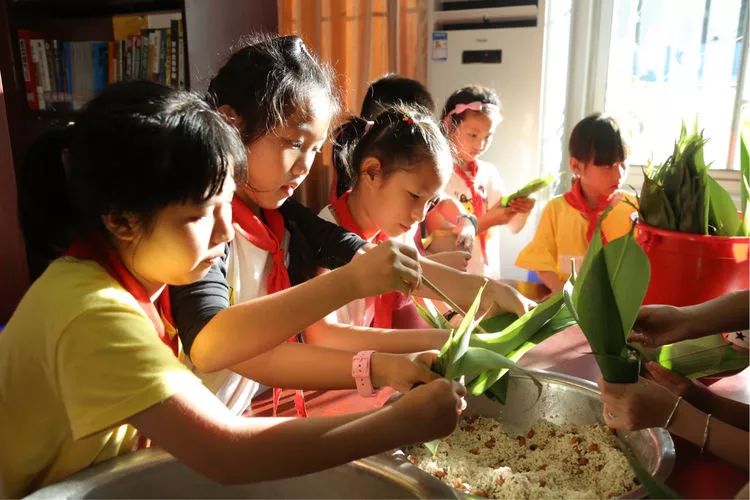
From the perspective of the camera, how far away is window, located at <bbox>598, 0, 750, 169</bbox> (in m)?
2.80

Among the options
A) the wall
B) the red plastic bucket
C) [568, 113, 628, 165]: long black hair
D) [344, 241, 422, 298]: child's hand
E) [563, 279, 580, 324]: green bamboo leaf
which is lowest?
the wall

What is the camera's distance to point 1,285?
9.00ft

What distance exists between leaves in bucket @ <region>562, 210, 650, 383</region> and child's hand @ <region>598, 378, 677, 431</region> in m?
0.03

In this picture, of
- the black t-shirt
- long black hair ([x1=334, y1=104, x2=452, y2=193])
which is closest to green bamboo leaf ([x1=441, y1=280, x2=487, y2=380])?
the black t-shirt

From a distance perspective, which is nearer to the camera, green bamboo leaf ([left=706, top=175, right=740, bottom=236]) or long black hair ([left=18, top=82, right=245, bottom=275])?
long black hair ([left=18, top=82, right=245, bottom=275])

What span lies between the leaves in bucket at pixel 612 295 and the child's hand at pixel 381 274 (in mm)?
247

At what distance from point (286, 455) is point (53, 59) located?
3.13m

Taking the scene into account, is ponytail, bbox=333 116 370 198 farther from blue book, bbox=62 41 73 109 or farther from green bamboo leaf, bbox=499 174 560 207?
blue book, bbox=62 41 73 109

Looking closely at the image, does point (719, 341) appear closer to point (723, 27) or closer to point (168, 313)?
point (168, 313)

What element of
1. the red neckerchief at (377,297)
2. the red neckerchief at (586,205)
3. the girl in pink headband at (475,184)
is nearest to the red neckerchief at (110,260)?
the red neckerchief at (377,297)

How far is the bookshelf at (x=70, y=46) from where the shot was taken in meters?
2.73

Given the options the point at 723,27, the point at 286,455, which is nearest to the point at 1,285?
the point at 286,455

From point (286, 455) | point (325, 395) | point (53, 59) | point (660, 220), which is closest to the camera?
point (286, 455)

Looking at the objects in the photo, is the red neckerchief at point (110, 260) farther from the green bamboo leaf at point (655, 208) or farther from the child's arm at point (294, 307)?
the green bamboo leaf at point (655, 208)
